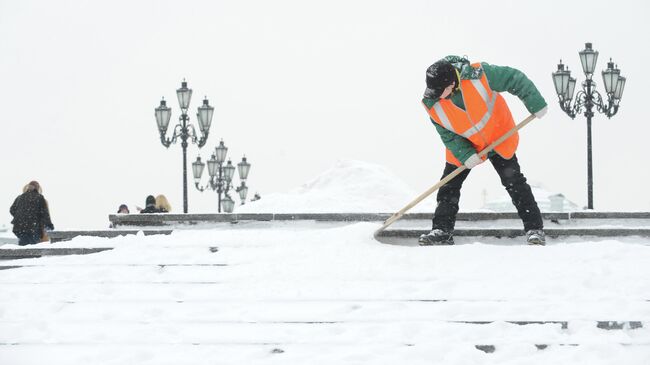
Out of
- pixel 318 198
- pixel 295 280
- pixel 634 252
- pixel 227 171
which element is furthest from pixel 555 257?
pixel 227 171

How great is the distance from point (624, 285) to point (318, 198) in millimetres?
17076

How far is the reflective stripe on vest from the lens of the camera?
7.01 metres

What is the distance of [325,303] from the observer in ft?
18.7

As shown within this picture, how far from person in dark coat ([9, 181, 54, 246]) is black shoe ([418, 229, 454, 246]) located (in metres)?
5.59

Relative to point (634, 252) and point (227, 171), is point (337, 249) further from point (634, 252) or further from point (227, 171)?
point (227, 171)

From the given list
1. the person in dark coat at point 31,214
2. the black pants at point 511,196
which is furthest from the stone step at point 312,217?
the person in dark coat at point 31,214

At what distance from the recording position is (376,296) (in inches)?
226

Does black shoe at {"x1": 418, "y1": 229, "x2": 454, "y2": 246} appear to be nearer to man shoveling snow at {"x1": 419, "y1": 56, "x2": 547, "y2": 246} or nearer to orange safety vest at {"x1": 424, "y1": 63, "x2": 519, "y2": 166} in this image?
man shoveling snow at {"x1": 419, "y1": 56, "x2": 547, "y2": 246}

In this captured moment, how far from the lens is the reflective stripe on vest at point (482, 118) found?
7.01 metres

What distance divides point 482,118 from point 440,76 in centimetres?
54

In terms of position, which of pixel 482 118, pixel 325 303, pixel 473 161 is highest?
pixel 482 118

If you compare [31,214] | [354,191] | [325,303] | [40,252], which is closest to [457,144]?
[325,303]

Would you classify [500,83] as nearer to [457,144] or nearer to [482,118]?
[482,118]

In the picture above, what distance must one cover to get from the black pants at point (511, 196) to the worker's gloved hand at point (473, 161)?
0.27 metres
